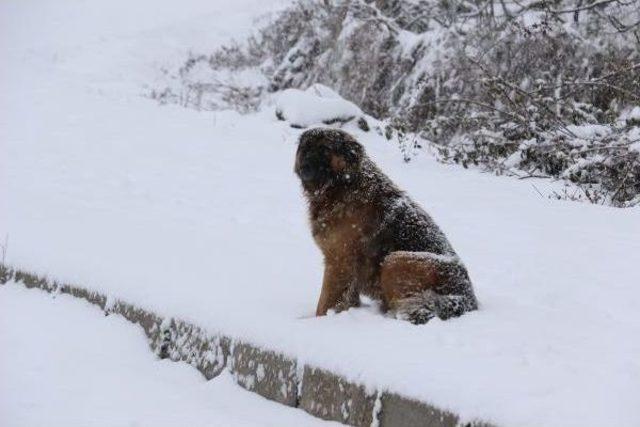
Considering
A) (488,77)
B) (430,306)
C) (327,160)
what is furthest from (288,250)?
(488,77)

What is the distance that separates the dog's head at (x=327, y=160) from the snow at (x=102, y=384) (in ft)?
4.83

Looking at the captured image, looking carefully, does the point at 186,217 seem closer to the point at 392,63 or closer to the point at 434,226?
the point at 434,226

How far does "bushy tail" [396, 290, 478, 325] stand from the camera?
3.79 m

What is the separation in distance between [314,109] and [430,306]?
806 centimetres

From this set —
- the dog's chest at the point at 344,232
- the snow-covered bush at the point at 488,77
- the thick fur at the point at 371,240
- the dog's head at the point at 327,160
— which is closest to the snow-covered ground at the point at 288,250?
the thick fur at the point at 371,240

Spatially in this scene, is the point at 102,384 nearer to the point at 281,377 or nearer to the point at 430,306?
the point at 281,377

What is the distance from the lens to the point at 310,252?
20.0 feet

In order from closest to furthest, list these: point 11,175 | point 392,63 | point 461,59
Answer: point 11,175 < point 461,59 < point 392,63

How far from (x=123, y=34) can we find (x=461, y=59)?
15440 millimetres

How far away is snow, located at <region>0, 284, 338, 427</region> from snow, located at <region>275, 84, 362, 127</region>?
7.61 metres

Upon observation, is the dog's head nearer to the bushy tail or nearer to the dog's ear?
the dog's ear

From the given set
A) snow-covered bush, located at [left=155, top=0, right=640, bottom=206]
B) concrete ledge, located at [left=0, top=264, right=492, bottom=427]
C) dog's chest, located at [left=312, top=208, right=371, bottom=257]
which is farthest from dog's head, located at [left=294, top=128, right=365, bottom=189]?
snow-covered bush, located at [left=155, top=0, right=640, bottom=206]

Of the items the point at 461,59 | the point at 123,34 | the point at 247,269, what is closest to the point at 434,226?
the point at 247,269

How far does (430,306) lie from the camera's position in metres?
3.80
